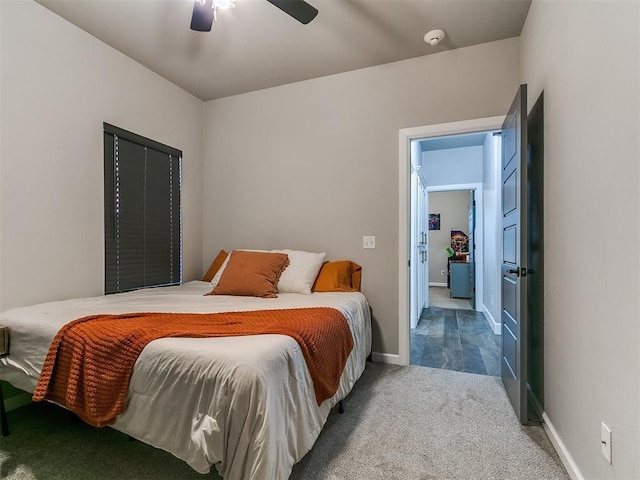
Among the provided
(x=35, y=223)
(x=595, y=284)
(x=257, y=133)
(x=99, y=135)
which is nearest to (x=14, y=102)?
(x=99, y=135)

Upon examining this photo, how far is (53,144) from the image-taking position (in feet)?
7.41

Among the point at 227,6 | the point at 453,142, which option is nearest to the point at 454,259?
the point at 453,142

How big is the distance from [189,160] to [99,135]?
37.8 inches

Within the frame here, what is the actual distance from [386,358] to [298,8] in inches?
103

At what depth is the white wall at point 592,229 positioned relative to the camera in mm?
1016

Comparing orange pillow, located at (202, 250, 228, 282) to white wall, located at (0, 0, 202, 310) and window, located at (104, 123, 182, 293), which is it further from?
white wall, located at (0, 0, 202, 310)

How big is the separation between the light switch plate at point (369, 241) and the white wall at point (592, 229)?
4.37 ft

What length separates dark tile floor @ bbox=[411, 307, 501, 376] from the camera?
9.32ft

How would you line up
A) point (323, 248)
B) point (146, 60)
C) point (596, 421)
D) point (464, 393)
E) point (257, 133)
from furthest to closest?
point (257, 133)
point (323, 248)
point (146, 60)
point (464, 393)
point (596, 421)

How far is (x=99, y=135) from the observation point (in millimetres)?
2549

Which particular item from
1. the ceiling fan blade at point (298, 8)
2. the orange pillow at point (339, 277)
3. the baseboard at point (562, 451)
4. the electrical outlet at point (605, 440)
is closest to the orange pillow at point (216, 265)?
the orange pillow at point (339, 277)

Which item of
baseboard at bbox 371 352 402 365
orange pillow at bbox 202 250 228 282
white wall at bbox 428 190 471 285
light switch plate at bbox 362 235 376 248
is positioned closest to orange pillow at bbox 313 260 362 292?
light switch plate at bbox 362 235 376 248

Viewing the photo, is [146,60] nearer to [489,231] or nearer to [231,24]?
[231,24]

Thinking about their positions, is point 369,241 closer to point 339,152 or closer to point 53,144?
point 339,152
